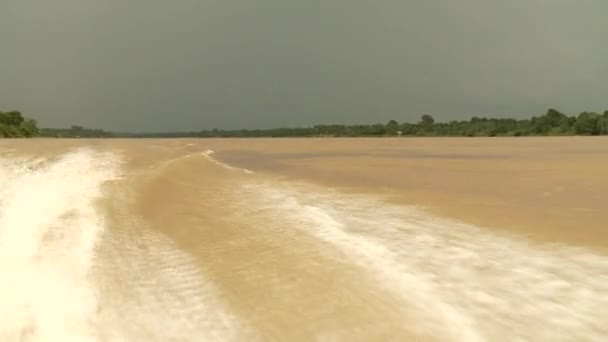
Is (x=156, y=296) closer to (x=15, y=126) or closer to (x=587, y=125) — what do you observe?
(x=587, y=125)

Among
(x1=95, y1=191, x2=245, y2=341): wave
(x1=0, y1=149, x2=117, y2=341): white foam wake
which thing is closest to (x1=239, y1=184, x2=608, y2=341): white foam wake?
(x1=95, y1=191, x2=245, y2=341): wave

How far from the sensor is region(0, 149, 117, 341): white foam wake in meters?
2.87

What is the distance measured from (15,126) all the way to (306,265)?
55.6 metres

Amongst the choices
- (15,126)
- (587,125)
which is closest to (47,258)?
(587,125)

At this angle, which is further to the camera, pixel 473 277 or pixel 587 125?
pixel 587 125

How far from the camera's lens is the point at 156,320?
2.96 metres

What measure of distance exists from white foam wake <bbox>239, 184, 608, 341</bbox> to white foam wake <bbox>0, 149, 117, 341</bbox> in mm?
1971

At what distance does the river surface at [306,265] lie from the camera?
2850 mm

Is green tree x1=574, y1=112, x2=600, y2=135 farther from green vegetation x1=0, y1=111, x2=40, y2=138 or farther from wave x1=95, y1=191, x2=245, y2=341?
green vegetation x1=0, y1=111, x2=40, y2=138

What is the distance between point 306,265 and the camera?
3984mm

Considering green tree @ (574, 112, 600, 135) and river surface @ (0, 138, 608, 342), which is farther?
green tree @ (574, 112, 600, 135)

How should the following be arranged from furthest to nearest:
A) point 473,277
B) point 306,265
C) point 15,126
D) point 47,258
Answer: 1. point 15,126
2. point 47,258
3. point 306,265
4. point 473,277

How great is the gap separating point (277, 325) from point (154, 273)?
4.58 ft

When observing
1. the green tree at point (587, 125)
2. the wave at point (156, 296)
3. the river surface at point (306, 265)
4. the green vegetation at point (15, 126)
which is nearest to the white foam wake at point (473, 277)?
the river surface at point (306, 265)
